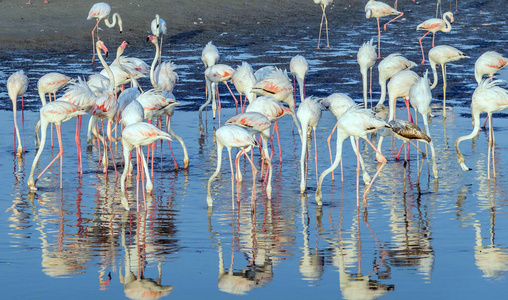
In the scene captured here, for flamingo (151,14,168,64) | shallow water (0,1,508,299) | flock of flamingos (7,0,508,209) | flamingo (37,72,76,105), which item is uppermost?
flamingo (151,14,168,64)

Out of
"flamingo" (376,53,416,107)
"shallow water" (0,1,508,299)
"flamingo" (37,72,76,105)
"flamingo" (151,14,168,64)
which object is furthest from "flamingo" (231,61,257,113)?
"flamingo" (151,14,168,64)

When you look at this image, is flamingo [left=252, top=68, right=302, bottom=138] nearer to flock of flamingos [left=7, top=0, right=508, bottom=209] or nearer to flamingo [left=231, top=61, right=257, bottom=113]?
flock of flamingos [left=7, top=0, right=508, bottom=209]

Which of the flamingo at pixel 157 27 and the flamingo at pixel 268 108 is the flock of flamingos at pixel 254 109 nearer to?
the flamingo at pixel 268 108

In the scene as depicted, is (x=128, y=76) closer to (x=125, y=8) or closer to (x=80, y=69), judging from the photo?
(x=80, y=69)

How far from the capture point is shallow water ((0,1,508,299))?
18.1ft

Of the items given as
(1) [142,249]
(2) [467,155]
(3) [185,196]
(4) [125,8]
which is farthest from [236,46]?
(1) [142,249]

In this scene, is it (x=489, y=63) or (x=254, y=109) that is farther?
(x=489, y=63)

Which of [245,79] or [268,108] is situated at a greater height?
[245,79]

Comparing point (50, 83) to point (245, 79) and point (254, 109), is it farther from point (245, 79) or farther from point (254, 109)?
point (254, 109)

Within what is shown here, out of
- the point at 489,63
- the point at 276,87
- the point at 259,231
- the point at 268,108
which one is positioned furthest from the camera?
the point at 489,63

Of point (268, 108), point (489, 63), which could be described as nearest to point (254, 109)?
point (268, 108)

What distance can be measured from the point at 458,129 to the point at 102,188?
524cm

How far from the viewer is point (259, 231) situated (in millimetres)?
6777

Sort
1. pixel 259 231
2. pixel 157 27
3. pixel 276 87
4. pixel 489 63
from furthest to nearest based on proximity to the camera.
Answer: pixel 157 27 < pixel 489 63 < pixel 276 87 < pixel 259 231
